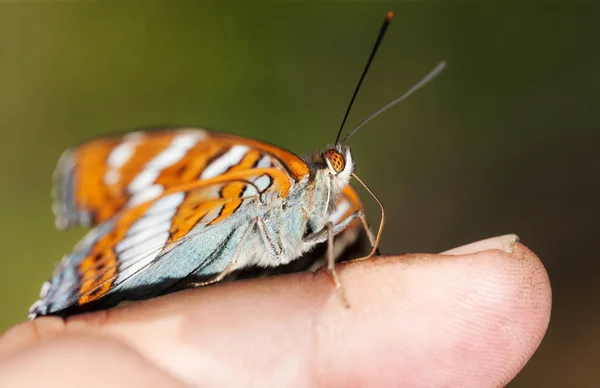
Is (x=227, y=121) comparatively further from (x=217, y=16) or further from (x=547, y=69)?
(x=547, y=69)

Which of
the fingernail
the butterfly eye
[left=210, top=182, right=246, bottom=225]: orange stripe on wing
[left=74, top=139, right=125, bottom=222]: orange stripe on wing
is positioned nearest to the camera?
[left=74, top=139, right=125, bottom=222]: orange stripe on wing

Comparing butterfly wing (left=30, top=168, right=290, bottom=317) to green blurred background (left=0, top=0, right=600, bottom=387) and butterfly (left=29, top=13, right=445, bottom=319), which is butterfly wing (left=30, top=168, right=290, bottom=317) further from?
green blurred background (left=0, top=0, right=600, bottom=387)

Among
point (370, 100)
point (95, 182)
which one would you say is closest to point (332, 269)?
point (95, 182)

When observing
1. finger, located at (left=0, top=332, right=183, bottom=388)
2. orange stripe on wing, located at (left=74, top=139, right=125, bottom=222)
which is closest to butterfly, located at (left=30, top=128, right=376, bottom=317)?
orange stripe on wing, located at (left=74, top=139, right=125, bottom=222)

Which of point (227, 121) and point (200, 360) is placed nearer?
point (200, 360)

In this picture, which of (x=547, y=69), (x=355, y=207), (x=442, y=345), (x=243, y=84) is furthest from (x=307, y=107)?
(x=442, y=345)

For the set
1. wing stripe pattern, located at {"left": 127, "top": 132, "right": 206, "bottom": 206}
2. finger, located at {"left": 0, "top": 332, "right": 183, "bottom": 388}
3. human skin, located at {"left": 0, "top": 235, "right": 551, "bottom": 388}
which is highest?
wing stripe pattern, located at {"left": 127, "top": 132, "right": 206, "bottom": 206}

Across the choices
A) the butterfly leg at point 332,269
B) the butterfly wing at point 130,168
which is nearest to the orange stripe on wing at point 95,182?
the butterfly wing at point 130,168
